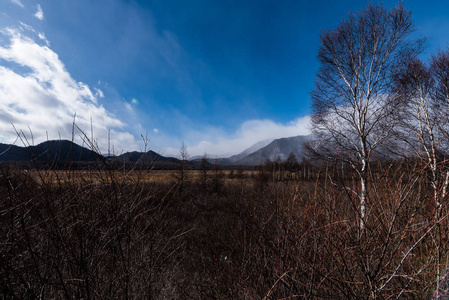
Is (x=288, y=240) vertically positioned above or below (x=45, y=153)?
below

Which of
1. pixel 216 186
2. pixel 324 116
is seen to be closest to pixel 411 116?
pixel 324 116

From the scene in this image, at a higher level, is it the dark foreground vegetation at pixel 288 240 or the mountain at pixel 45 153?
the mountain at pixel 45 153

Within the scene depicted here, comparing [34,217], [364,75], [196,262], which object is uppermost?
[364,75]

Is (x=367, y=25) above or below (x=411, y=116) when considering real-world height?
above

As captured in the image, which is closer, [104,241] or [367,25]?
[104,241]

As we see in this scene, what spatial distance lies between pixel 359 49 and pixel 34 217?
33.7ft

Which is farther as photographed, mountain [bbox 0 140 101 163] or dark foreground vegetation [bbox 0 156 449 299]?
mountain [bbox 0 140 101 163]

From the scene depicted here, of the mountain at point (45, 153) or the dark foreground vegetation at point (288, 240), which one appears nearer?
the dark foreground vegetation at point (288, 240)

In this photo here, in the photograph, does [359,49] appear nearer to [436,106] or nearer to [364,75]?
[364,75]

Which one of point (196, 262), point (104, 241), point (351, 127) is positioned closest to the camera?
point (104, 241)

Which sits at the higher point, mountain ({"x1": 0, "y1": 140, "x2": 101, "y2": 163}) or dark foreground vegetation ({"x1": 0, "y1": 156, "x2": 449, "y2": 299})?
mountain ({"x1": 0, "y1": 140, "x2": 101, "y2": 163})

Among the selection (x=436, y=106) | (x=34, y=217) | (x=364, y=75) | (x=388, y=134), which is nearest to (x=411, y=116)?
(x=436, y=106)

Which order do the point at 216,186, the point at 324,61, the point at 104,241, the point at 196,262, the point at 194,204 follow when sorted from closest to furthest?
the point at 104,241 → the point at 324,61 → the point at 196,262 → the point at 194,204 → the point at 216,186

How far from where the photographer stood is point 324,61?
729 centimetres
